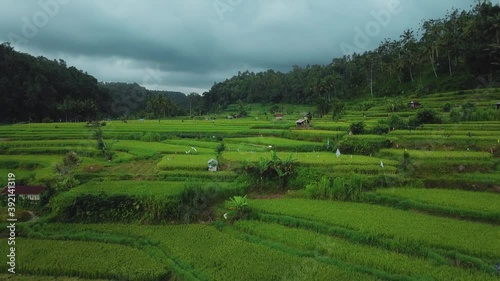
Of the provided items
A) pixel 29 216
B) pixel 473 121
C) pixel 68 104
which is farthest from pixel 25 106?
pixel 473 121

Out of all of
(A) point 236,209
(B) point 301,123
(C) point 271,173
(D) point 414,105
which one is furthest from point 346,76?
(A) point 236,209

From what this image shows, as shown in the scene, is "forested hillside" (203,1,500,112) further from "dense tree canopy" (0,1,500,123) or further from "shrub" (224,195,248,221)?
"shrub" (224,195,248,221)

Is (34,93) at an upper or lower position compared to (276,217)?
upper

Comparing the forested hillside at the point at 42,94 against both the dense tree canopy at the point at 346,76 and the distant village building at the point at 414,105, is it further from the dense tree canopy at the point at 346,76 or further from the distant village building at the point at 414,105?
the distant village building at the point at 414,105

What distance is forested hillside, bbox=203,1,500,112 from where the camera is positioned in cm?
4428

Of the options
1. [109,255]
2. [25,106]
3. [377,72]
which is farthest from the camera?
[377,72]

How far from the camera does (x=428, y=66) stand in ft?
194

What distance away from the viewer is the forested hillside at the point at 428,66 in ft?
145

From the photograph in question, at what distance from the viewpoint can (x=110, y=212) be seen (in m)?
13.9

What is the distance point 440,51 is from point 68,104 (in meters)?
64.2

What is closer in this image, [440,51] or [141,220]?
[141,220]

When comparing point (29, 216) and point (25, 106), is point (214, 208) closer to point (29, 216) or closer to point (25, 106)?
point (29, 216)

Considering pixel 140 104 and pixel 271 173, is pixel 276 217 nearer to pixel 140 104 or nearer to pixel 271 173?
pixel 271 173

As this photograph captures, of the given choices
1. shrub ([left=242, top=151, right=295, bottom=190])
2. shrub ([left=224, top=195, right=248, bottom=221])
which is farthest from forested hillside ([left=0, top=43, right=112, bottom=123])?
shrub ([left=224, top=195, right=248, bottom=221])
